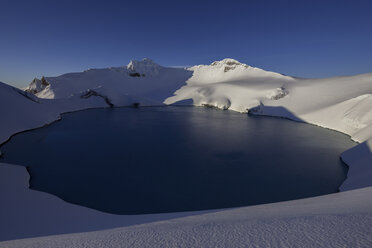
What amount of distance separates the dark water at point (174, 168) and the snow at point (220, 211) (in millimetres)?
1005

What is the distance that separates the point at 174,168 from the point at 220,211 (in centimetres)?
579

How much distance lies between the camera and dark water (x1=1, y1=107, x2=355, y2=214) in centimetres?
720

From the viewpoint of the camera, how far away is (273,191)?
25.4 ft

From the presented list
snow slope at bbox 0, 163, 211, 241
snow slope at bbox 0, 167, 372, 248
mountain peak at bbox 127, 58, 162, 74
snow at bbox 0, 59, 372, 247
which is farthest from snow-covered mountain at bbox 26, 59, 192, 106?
snow slope at bbox 0, 167, 372, 248

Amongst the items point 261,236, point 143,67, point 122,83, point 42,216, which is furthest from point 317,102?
point 143,67

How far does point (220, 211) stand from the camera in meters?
4.30

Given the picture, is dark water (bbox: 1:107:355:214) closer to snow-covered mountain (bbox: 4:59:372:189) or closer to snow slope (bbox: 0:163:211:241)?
snow slope (bbox: 0:163:211:241)

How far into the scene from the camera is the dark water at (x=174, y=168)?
720cm

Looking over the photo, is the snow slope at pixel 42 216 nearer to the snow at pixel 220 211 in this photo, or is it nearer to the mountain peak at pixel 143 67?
the snow at pixel 220 211

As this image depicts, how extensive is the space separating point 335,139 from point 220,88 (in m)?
36.4

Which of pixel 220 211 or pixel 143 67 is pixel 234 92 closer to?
pixel 143 67

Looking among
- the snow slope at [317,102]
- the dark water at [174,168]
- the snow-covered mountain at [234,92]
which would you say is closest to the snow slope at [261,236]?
the dark water at [174,168]

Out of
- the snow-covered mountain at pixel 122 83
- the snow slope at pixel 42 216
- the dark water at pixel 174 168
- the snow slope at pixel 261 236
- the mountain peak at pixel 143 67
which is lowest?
the dark water at pixel 174 168

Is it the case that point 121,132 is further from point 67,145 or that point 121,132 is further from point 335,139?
point 335,139
